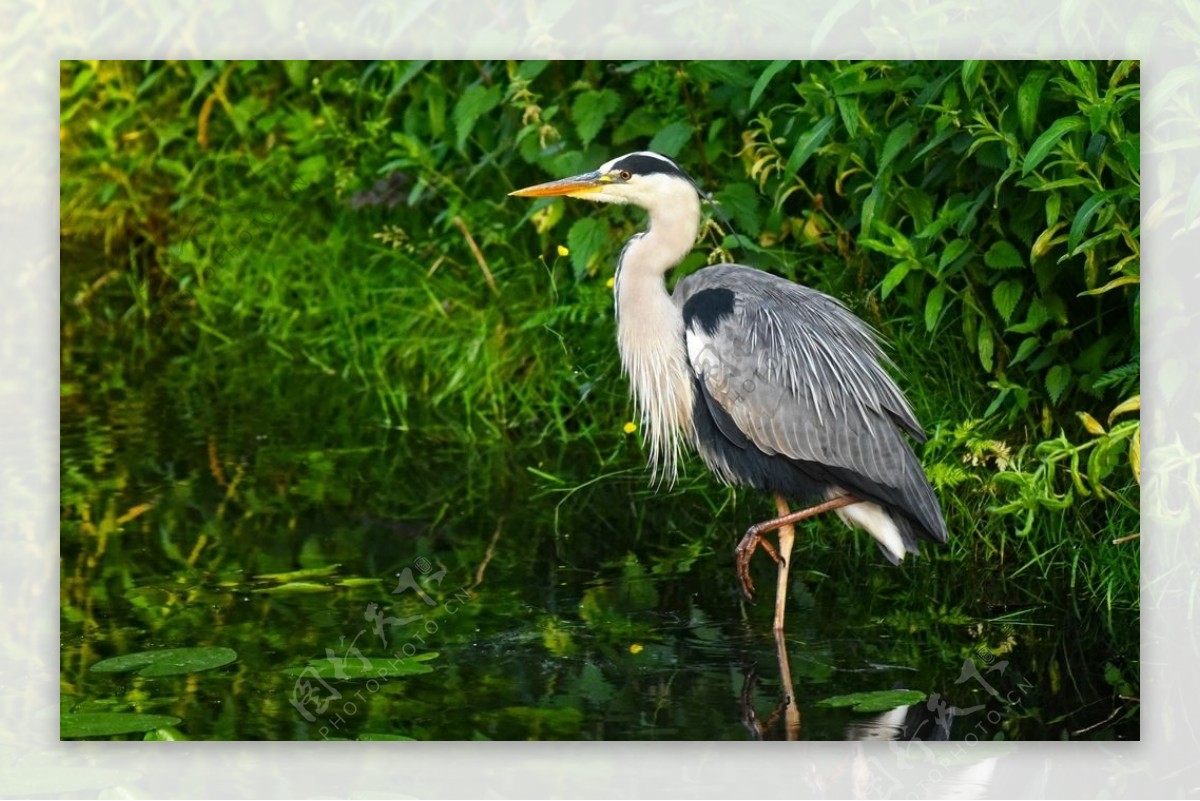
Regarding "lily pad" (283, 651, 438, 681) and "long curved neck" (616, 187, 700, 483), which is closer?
"lily pad" (283, 651, 438, 681)

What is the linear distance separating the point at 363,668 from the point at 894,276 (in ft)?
4.40

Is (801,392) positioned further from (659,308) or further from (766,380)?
(659,308)

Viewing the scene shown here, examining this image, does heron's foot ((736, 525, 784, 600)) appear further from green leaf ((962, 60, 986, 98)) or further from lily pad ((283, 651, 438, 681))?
green leaf ((962, 60, 986, 98))

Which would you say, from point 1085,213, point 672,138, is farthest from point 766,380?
point 672,138

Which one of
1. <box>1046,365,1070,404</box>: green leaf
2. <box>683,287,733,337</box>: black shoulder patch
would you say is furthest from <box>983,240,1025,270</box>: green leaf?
<box>683,287,733,337</box>: black shoulder patch

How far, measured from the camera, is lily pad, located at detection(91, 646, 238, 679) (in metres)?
3.48

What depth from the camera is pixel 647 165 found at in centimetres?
377

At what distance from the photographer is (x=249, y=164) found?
19.0ft

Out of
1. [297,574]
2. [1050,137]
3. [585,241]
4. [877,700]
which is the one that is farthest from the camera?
[585,241]

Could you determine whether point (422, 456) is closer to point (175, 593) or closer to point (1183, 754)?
point (175, 593)

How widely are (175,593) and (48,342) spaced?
1.92ft

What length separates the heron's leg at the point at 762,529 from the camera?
362 centimetres

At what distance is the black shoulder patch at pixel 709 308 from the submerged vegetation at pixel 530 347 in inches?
14.0

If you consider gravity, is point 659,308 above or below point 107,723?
above
